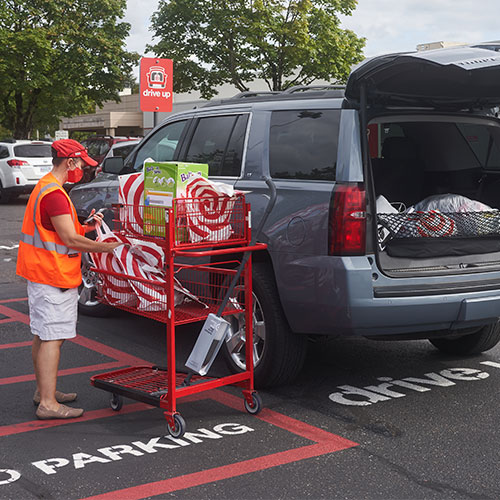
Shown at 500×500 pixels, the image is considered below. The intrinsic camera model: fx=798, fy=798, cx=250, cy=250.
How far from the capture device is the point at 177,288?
15.7ft

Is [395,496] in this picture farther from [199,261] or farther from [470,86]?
[470,86]

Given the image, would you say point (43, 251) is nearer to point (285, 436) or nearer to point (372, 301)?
point (285, 436)

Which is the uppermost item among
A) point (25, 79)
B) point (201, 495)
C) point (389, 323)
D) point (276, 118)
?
point (25, 79)

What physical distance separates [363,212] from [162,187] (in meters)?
1.20

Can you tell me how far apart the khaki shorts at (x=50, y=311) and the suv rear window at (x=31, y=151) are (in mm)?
17507

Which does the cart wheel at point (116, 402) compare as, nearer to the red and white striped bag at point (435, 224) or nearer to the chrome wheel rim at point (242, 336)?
the chrome wheel rim at point (242, 336)

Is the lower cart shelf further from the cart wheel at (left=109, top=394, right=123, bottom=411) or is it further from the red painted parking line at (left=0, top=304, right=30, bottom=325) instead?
the red painted parking line at (left=0, top=304, right=30, bottom=325)

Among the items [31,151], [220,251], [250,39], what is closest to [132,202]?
[220,251]

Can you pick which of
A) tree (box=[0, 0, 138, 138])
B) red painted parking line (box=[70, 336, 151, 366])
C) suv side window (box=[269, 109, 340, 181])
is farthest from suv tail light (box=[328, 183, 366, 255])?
tree (box=[0, 0, 138, 138])

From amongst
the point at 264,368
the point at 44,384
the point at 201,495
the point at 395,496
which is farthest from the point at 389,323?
the point at 44,384

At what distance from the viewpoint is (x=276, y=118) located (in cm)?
551

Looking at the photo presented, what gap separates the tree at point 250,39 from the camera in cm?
2902

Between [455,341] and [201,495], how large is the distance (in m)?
3.23

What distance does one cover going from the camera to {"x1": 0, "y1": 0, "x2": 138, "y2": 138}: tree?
31125mm
